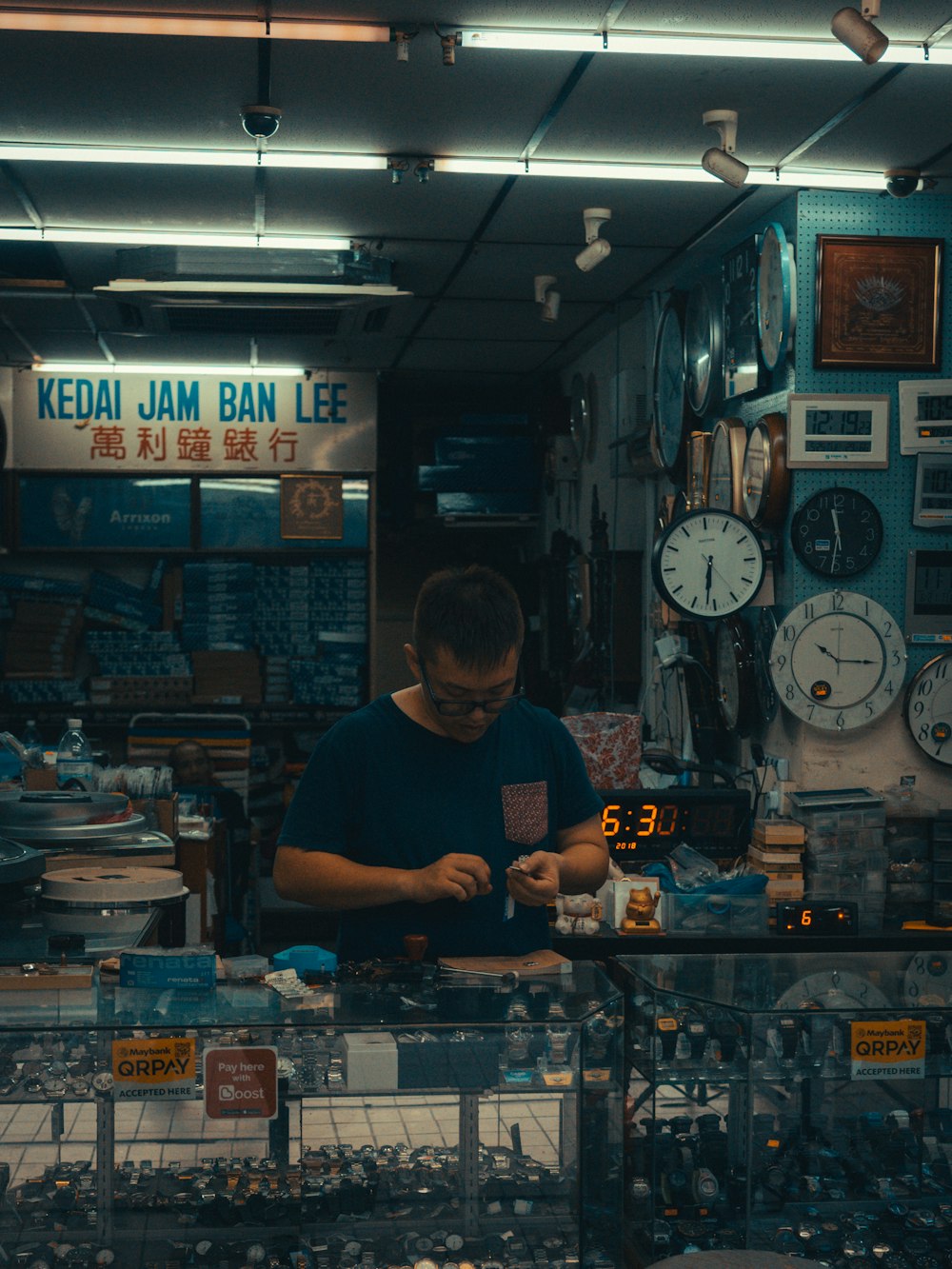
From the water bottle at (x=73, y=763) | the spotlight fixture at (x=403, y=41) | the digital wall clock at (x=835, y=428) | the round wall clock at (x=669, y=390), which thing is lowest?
the water bottle at (x=73, y=763)

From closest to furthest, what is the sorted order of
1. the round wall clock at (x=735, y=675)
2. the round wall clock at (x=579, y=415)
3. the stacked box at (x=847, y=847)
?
the stacked box at (x=847, y=847)
the round wall clock at (x=735, y=675)
the round wall clock at (x=579, y=415)

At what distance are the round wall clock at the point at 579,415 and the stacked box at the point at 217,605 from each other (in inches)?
88.0

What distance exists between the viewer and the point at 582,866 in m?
2.52

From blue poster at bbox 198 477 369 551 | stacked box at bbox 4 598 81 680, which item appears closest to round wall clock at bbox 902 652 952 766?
blue poster at bbox 198 477 369 551

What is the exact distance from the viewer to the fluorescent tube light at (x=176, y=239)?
5254mm

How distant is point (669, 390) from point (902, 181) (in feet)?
5.42

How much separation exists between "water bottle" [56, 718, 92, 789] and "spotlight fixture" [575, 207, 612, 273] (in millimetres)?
2456

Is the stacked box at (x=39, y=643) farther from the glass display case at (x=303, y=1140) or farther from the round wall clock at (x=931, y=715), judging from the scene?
the glass display case at (x=303, y=1140)

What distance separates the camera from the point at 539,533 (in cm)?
906

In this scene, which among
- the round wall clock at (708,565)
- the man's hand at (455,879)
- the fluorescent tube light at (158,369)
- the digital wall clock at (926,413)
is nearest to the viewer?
the man's hand at (455,879)

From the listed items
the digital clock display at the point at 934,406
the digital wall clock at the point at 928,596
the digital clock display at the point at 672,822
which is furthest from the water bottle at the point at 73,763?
the digital clock display at the point at 934,406

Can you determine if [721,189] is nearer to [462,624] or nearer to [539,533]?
[462,624]

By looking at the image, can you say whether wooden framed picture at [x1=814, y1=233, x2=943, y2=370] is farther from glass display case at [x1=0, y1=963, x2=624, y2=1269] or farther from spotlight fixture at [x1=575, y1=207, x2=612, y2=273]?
glass display case at [x1=0, y1=963, x2=624, y2=1269]

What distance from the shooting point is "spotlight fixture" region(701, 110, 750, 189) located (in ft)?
12.7
